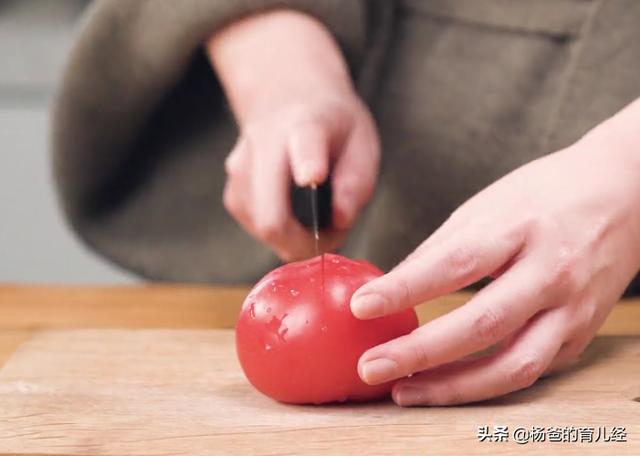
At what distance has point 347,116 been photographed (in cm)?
92

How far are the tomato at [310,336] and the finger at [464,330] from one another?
2cm

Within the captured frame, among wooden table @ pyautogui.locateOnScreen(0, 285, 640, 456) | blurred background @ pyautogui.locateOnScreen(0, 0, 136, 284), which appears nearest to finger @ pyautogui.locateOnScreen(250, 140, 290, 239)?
wooden table @ pyautogui.locateOnScreen(0, 285, 640, 456)

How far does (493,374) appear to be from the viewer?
0.66 metres

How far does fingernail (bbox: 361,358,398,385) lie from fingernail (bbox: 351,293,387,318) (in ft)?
0.10

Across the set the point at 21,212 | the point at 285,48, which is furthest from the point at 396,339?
the point at 21,212

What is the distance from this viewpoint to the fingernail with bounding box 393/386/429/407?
664 mm

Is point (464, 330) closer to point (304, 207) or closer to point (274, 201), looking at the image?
point (274, 201)

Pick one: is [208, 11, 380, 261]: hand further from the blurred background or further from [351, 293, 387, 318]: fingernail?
the blurred background

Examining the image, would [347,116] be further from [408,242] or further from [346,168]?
[408,242]

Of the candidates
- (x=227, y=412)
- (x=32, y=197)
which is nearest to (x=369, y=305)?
(x=227, y=412)

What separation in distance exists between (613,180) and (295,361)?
264 mm

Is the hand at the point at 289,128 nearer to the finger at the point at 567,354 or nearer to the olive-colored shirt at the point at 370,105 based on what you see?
the olive-colored shirt at the point at 370,105

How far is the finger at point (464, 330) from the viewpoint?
64 cm

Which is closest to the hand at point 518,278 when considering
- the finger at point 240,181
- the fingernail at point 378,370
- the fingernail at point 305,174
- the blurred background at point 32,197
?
the fingernail at point 378,370
